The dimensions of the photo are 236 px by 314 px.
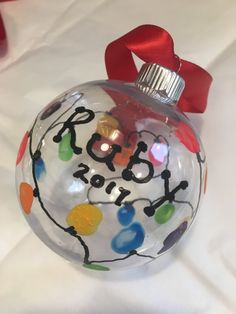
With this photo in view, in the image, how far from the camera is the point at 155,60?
19.3 inches

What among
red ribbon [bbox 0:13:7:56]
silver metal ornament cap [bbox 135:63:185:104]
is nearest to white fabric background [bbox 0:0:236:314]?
red ribbon [bbox 0:13:7:56]

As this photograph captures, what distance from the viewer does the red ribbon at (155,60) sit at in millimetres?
493

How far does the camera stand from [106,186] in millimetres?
406

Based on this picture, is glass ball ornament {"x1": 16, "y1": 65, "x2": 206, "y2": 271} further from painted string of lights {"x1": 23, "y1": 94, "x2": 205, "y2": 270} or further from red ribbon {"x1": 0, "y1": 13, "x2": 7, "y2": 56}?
red ribbon {"x1": 0, "y1": 13, "x2": 7, "y2": 56}

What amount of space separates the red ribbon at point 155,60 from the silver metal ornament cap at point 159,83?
0.15ft

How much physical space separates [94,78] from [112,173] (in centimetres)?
22

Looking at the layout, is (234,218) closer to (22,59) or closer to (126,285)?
(126,285)

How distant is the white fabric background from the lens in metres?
0.49

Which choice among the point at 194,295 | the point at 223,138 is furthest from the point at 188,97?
the point at 194,295

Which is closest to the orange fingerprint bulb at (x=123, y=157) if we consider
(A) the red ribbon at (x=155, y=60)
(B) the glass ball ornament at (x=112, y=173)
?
(B) the glass ball ornament at (x=112, y=173)

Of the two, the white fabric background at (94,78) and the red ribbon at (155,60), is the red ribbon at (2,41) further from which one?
the red ribbon at (155,60)

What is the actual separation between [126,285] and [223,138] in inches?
6.3

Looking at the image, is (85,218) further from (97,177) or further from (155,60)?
(155,60)

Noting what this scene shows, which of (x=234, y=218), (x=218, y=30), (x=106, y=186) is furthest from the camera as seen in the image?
(x=218, y=30)
